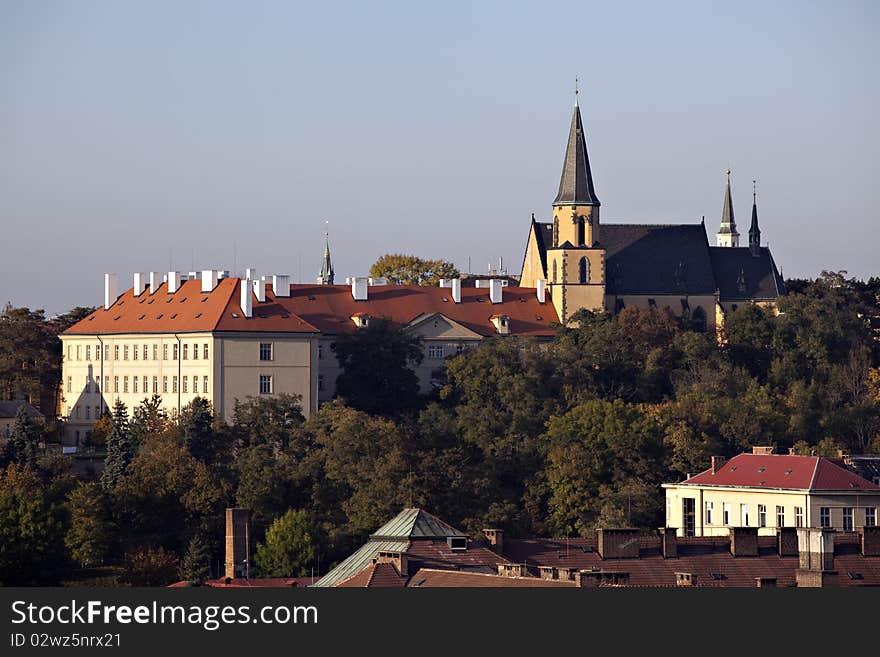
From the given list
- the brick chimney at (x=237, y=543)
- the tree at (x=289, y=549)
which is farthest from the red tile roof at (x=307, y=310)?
the tree at (x=289, y=549)

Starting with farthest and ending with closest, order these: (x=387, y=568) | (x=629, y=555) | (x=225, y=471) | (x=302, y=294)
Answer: (x=302, y=294) < (x=225, y=471) < (x=629, y=555) < (x=387, y=568)

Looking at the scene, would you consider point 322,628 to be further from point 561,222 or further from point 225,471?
point 561,222

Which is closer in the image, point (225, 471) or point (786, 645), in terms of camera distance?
point (786, 645)

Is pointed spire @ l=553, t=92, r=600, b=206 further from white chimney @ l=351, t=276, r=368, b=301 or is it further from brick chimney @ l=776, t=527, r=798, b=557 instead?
brick chimney @ l=776, t=527, r=798, b=557

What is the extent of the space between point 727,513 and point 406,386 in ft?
80.3

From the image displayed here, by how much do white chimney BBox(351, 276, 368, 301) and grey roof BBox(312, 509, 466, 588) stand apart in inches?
2149

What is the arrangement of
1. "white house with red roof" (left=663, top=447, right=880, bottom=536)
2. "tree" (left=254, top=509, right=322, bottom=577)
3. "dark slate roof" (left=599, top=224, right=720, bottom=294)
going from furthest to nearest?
"dark slate roof" (left=599, top=224, right=720, bottom=294), "white house with red roof" (left=663, top=447, right=880, bottom=536), "tree" (left=254, top=509, right=322, bottom=577)

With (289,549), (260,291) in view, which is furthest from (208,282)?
(289,549)

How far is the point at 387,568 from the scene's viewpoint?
67.8 meters

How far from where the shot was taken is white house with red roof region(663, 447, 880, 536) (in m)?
95.8

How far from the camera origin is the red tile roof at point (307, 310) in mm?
122438

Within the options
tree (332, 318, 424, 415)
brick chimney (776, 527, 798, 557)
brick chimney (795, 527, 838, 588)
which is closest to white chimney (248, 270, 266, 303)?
tree (332, 318, 424, 415)

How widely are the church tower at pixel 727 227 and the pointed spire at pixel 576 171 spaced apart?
5019 cm

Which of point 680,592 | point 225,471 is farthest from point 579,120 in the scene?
point 680,592
